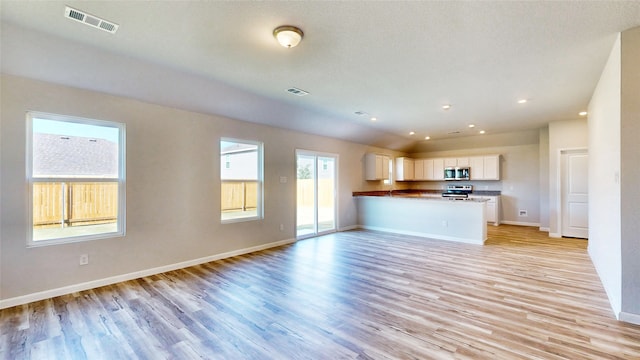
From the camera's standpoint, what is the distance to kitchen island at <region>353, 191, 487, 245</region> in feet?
19.4

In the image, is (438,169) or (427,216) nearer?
(427,216)

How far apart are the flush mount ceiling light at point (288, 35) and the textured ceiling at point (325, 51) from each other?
0.07 meters

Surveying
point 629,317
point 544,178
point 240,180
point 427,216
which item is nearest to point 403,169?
point 427,216

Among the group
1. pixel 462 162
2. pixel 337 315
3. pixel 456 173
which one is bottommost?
pixel 337 315

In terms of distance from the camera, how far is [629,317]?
8.53 feet

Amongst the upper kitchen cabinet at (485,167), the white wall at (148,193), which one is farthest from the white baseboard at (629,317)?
the upper kitchen cabinet at (485,167)

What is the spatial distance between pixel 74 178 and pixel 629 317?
6128 millimetres

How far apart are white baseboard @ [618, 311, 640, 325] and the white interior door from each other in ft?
15.3

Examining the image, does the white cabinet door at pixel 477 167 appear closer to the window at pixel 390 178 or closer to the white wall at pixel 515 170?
the white wall at pixel 515 170

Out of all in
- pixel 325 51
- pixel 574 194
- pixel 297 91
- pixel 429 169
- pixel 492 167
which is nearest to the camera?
pixel 325 51

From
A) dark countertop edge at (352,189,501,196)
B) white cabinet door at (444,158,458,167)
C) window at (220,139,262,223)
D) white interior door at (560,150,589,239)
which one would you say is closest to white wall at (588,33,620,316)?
white interior door at (560,150,589,239)

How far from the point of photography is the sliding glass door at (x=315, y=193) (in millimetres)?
6477

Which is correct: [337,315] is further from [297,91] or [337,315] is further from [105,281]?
[297,91]

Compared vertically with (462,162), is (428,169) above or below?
below
